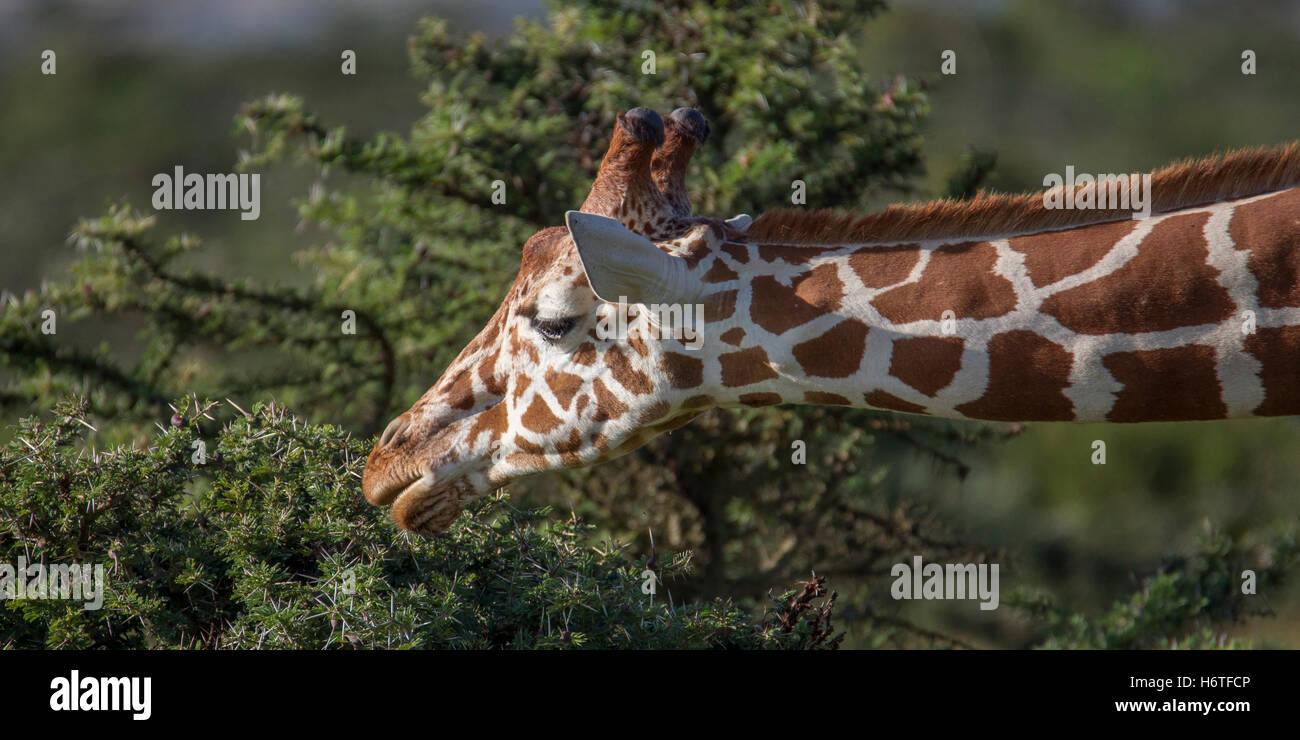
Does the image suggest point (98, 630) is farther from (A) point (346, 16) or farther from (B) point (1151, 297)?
(A) point (346, 16)

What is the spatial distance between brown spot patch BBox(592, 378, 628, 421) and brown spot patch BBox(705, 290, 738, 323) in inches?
15.0

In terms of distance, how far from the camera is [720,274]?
3.90m

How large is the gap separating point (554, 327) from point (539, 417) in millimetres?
287

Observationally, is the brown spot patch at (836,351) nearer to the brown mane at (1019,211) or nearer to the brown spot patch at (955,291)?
the brown spot patch at (955,291)

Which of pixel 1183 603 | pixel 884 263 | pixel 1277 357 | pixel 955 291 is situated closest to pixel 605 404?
pixel 884 263

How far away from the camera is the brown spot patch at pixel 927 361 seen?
11.8 feet

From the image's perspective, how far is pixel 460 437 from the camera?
423 cm

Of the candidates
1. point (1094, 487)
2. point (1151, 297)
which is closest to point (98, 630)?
→ point (1151, 297)

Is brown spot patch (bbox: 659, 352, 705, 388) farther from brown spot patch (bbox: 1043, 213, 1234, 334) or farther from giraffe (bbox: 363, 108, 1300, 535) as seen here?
brown spot patch (bbox: 1043, 213, 1234, 334)

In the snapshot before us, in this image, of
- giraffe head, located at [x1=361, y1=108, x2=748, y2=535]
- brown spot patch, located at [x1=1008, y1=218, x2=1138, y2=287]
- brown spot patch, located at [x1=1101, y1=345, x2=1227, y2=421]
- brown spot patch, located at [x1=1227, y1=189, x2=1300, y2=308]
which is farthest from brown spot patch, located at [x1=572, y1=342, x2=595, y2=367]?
brown spot patch, located at [x1=1227, y1=189, x2=1300, y2=308]

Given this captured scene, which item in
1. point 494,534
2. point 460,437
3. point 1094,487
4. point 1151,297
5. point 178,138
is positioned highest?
point 178,138

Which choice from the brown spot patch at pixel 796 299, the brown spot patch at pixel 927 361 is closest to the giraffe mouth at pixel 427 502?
the brown spot patch at pixel 796 299

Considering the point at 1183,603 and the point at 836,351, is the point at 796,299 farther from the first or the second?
the point at 1183,603

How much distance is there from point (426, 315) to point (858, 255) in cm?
493
